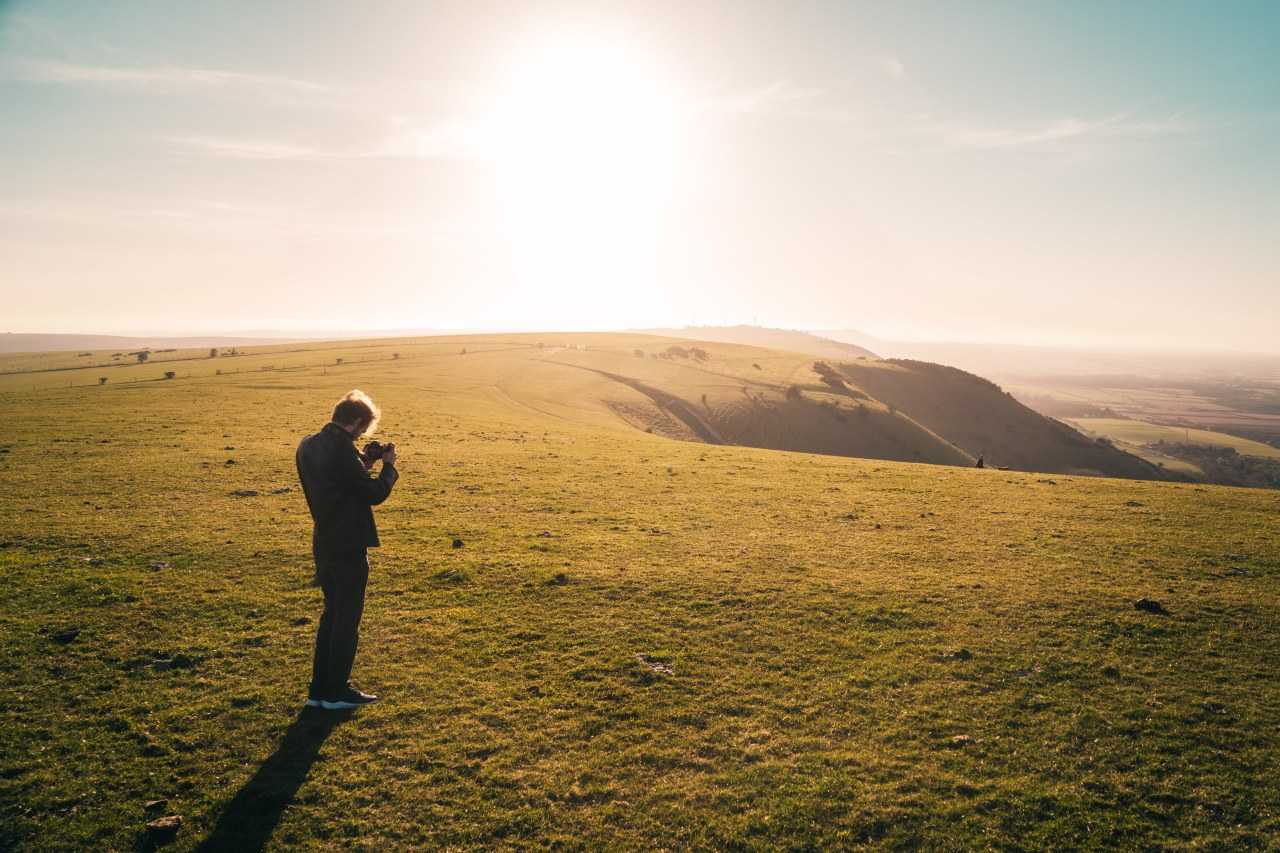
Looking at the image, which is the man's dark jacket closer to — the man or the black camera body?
the man

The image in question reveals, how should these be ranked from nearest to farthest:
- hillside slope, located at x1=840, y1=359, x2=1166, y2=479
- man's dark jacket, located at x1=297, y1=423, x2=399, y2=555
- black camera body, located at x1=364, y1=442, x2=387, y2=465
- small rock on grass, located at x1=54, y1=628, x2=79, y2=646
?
man's dark jacket, located at x1=297, y1=423, x2=399, y2=555, black camera body, located at x1=364, y1=442, x2=387, y2=465, small rock on grass, located at x1=54, y1=628, x2=79, y2=646, hillside slope, located at x1=840, y1=359, x2=1166, y2=479

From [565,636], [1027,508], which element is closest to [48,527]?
[565,636]

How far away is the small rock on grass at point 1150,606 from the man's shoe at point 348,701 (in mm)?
14206

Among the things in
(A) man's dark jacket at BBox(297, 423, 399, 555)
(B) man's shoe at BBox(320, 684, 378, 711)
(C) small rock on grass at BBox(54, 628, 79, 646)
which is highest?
(A) man's dark jacket at BBox(297, 423, 399, 555)

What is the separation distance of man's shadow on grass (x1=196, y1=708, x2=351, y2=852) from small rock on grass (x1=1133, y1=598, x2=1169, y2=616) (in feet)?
47.6

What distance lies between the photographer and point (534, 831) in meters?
6.57

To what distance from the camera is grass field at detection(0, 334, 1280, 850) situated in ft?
22.3

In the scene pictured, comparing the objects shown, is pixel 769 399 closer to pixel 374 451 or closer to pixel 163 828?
pixel 374 451

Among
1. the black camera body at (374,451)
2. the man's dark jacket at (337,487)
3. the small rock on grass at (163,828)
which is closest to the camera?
the small rock on grass at (163,828)

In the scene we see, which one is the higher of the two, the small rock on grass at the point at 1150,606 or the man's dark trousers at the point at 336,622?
the man's dark trousers at the point at 336,622

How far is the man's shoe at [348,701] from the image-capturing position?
8500mm

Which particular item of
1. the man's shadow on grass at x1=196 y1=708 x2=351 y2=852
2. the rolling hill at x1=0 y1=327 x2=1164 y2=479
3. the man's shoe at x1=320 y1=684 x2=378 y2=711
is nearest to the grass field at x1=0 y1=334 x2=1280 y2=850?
the man's shadow on grass at x1=196 y1=708 x2=351 y2=852

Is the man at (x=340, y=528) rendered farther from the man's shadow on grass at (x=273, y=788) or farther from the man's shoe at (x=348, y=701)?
the man's shadow on grass at (x=273, y=788)

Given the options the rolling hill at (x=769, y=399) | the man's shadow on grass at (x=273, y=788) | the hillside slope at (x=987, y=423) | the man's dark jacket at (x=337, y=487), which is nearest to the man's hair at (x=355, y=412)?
the man's dark jacket at (x=337, y=487)
